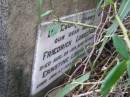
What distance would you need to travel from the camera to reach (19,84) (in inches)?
52.2

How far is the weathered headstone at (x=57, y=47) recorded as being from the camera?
1.30 m

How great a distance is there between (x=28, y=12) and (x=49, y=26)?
14cm

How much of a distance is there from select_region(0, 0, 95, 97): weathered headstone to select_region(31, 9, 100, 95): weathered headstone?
0.10ft

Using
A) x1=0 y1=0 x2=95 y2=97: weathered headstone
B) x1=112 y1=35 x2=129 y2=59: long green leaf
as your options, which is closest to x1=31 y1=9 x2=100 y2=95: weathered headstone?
x1=0 y1=0 x2=95 y2=97: weathered headstone

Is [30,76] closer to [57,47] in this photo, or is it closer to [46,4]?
[57,47]

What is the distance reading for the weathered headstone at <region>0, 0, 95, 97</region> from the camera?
1.11 m

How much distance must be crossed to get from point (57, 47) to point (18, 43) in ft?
0.89

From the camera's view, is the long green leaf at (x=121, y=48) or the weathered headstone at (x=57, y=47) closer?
the long green leaf at (x=121, y=48)

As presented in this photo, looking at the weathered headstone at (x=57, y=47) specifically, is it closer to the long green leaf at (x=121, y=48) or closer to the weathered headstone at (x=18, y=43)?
the weathered headstone at (x=18, y=43)

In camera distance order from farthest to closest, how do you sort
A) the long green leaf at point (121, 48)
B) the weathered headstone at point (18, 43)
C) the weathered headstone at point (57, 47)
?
the weathered headstone at point (57, 47), the weathered headstone at point (18, 43), the long green leaf at point (121, 48)

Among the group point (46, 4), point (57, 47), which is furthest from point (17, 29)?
point (57, 47)

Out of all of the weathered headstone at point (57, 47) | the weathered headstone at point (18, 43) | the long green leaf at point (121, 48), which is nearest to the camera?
the long green leaf at point (121, 48)

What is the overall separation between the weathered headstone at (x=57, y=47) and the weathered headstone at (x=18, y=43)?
32 mm

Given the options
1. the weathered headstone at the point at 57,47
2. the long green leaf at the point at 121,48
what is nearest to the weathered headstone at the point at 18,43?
the weathered headstone at the point at 57,47
